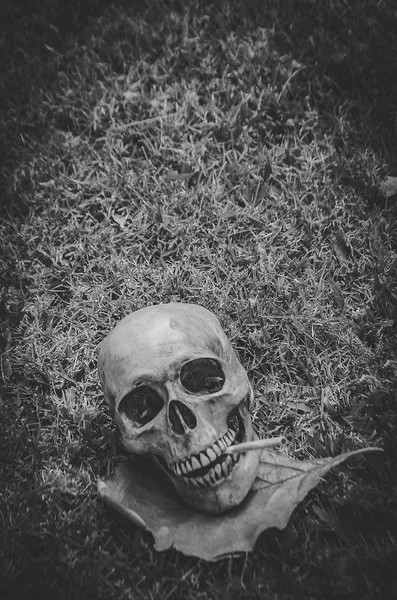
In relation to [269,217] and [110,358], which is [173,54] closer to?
[269,217]

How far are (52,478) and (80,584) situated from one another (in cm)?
50

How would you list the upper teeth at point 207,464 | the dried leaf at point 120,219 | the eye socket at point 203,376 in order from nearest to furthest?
the upper teeth at point 207,464, the eye socket at point 203,376, the dried leaf at point 120,219

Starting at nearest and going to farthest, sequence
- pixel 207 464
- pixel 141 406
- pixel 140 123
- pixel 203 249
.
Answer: pixel 207 464
pixel 141 406
pixel 203 249
pixel 140 123

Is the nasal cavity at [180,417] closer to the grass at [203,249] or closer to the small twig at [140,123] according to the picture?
the grass at [203,249]

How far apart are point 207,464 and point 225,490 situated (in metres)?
0.13

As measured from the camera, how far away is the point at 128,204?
3.54 metres

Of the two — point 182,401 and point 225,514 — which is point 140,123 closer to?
point 182,401

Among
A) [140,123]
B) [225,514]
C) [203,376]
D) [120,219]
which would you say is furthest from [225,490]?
[140,123]

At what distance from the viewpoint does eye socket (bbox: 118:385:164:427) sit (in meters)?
2.42

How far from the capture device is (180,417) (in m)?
2.29

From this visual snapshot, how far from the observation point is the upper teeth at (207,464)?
2.24 m

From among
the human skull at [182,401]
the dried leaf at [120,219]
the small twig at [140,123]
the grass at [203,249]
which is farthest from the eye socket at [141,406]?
the small twig at [140,123]

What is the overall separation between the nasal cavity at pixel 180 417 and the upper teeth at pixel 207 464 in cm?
11

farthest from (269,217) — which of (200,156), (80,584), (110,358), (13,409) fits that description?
(80,584)
